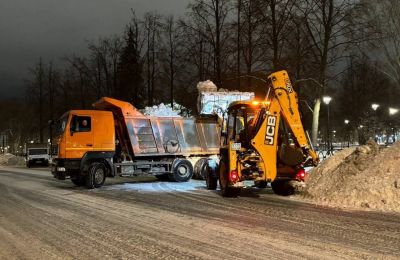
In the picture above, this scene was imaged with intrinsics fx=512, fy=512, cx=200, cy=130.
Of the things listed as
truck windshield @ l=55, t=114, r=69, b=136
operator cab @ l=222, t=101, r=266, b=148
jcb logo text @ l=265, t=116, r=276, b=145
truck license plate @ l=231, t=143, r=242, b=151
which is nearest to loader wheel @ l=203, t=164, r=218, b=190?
operator cab @ l=222, t=101, r=266, b=148

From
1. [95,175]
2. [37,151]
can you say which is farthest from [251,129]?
[37,151]

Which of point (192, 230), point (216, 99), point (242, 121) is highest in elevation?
point (216, 99)

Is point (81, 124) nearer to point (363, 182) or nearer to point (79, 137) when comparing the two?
point (79, 137)

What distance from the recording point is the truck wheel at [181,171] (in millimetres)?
21906

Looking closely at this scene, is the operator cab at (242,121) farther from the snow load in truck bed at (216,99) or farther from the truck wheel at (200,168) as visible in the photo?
the snow load in truck bed at (216,99)

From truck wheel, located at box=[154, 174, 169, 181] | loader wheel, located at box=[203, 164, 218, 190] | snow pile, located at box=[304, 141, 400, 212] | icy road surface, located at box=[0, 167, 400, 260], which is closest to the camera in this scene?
icy road surface, located at box=[0, 167, 400, 260]

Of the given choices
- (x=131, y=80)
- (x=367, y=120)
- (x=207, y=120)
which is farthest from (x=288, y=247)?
(x=367, y=120)

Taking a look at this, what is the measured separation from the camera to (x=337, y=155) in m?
16.2

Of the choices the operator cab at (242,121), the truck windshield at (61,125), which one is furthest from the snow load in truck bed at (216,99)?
the operator cab at (242,121)

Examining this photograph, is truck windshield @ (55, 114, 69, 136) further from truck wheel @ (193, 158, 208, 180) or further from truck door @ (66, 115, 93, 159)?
truck wheel @ (193, 158, 208, 180)

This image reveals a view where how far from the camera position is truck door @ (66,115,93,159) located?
19.3m

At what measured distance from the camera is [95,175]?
19.6 metres

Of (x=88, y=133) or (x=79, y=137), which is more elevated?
(x=88, y=133)

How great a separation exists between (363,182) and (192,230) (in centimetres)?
540
